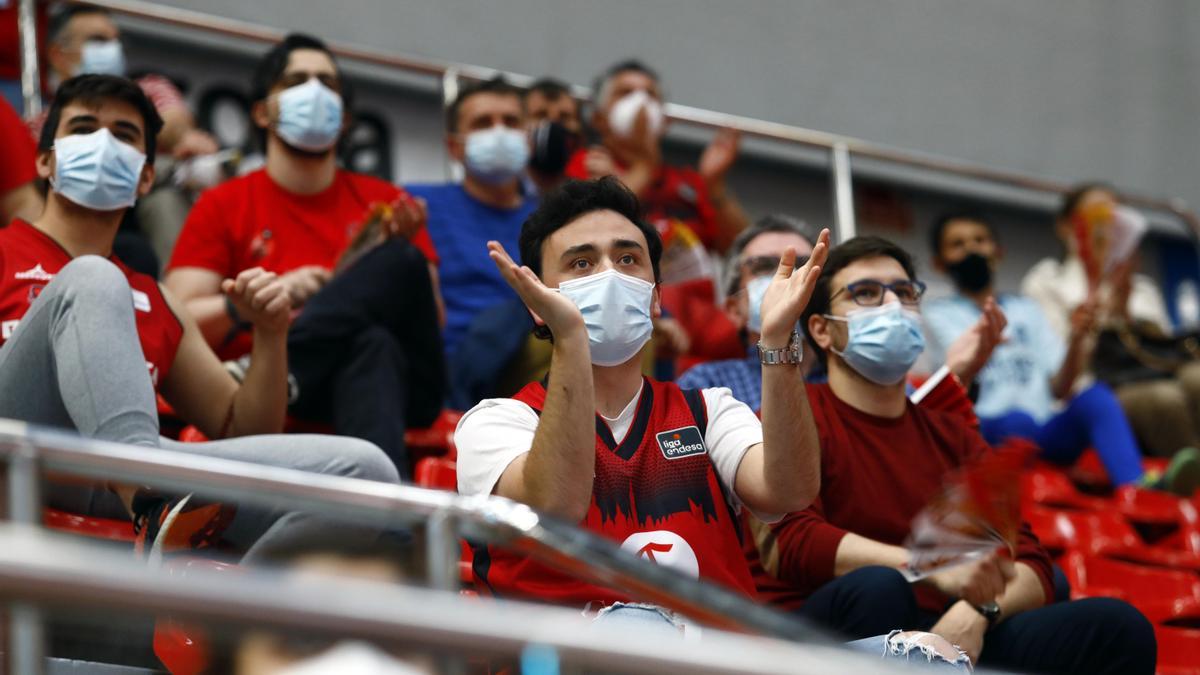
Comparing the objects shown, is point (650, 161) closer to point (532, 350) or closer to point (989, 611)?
point (532, 350)

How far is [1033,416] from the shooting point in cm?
567

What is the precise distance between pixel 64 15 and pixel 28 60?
7.9 inches

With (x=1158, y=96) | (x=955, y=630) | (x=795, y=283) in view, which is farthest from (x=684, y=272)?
(x=1158, y=96)

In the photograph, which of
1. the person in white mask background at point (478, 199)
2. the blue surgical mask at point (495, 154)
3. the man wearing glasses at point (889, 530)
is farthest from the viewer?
the blue surgical mask at point (495, 154)

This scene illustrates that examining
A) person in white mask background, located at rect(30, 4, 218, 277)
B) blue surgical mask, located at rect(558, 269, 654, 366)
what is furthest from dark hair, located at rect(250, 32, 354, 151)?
blue surgical mask, located at rect(558, 269, 654, 366)

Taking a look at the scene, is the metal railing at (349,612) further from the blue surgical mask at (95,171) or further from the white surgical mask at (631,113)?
the white surgical mask at (631,113)

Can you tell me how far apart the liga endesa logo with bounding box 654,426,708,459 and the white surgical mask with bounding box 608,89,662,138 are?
8.73ft

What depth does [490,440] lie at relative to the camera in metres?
2.57

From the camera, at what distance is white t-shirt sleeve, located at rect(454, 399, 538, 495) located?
254cm

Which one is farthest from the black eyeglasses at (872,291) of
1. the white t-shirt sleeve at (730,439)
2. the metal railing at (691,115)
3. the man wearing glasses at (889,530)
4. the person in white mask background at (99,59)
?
the metal railing at (691,115)

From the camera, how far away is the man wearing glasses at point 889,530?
9.63 feet

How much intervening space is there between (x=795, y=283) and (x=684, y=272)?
223 centimetres

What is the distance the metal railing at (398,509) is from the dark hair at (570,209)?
1.22 m

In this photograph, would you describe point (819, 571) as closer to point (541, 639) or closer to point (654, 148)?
point (541, 639)
